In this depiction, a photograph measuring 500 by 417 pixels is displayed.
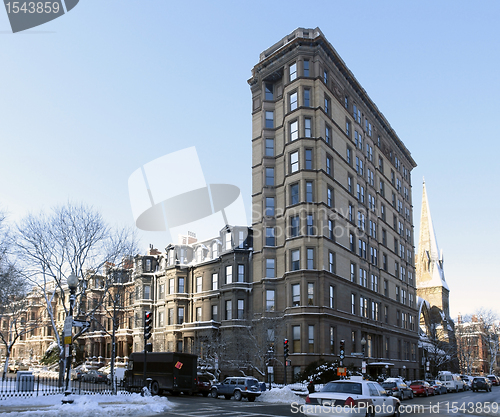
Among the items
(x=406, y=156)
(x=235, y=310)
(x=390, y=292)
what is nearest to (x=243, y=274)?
(x=235, y=310)

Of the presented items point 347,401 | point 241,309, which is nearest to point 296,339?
point 241,309

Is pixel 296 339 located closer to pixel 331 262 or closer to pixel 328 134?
pixel 331 262

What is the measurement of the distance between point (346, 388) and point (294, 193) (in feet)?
118

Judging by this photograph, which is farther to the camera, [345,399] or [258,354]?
[258,354]

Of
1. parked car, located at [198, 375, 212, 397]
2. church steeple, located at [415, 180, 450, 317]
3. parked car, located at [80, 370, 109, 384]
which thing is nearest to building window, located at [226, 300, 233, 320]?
parked car, located at [80, 370, 109, 384]

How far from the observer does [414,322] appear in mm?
78875

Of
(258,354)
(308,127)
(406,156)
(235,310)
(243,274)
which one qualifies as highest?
(406,156)

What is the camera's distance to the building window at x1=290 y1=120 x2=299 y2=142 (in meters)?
54.1

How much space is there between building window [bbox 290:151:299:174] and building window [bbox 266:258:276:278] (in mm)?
9587

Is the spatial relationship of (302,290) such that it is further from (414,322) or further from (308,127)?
(414,322)

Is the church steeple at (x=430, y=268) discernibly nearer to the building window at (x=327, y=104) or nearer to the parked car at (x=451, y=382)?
the parked car at (x=451, y=382)

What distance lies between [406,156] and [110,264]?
5626 cm

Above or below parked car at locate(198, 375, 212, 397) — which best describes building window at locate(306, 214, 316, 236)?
above

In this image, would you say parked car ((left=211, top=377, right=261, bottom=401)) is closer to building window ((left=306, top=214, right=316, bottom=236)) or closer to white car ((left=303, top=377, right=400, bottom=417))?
white car ((left=303, top=377, right=400, bottom=417))
